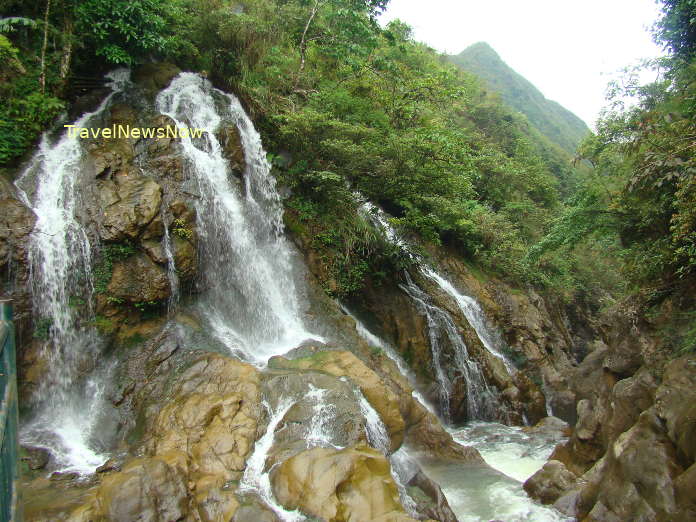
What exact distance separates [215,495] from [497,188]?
69.5 feet

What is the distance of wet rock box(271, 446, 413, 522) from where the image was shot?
5.74m

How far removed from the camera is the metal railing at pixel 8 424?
5.77 ft

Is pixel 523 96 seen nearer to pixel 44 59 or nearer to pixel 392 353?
pixel 392 353

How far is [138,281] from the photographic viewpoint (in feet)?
30.8

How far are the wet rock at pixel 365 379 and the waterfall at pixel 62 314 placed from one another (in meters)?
3.56

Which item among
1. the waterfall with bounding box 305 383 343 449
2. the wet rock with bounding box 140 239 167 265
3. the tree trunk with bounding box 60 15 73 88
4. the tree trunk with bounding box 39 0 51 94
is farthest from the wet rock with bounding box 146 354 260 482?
the tree trunk with bounding box 60 15 73 88

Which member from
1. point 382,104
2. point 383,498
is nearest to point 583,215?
point 382,104

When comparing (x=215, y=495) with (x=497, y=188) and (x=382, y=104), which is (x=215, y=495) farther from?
(x=497, y=188)

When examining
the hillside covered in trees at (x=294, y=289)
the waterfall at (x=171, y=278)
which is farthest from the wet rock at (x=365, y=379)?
the waterfall at (x=171, y=278)

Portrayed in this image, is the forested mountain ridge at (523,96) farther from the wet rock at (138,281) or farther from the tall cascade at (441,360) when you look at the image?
the wet rock at (138,281)

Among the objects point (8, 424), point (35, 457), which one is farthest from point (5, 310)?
point (35, 457)

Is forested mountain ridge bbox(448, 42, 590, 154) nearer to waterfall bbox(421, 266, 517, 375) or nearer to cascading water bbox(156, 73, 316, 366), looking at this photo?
waterfall bbox(421, 266, 517, 375)

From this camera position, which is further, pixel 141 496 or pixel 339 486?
pixel 339 486

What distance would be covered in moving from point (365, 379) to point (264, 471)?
2.63 metres
